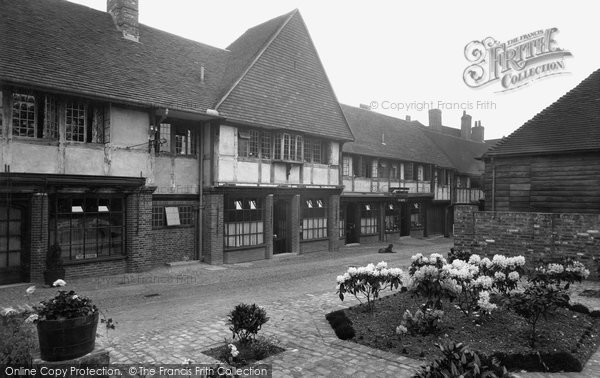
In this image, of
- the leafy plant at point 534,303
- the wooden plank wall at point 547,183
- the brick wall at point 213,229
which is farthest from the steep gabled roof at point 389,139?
the leafy plant at point 534,303

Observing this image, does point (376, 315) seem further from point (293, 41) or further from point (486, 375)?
point (293, 41)

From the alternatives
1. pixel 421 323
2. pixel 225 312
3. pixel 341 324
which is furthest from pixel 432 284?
pixel 225 312

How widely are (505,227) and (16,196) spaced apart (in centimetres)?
1714

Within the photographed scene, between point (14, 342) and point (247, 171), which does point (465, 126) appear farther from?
point (14, 342)

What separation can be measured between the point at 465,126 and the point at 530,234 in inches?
1374

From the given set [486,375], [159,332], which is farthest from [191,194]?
[486,375]

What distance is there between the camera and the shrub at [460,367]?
3.94 m

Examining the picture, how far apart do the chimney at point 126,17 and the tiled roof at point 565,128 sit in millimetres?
17979

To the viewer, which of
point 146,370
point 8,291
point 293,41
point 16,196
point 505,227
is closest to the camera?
point 146,370

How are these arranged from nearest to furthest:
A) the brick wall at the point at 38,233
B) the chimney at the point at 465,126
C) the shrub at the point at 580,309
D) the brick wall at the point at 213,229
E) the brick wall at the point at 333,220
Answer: the shrub at the point at 580,309 → the brick wall at the point at 38,233 → the brick wall at the point at 213,229 → the brick wall at the point at 333,220 → the chimney at the point at 465,126

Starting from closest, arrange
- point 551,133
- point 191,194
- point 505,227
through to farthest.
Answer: point 505,227
point 191,194
point 551,133

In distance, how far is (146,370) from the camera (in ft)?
20.3

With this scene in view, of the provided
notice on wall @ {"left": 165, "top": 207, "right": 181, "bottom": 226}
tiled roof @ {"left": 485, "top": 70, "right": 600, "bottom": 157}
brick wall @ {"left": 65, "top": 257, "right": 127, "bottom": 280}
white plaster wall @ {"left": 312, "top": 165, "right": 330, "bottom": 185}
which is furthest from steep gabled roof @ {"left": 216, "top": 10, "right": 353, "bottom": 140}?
tiled roof @ {"left": 485, "top": 70, "right": 600, "bottom": 157}

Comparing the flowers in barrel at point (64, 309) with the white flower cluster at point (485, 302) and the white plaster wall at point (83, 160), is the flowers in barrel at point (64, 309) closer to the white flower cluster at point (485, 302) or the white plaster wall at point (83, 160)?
the white flower cluster at point (485, 302)
